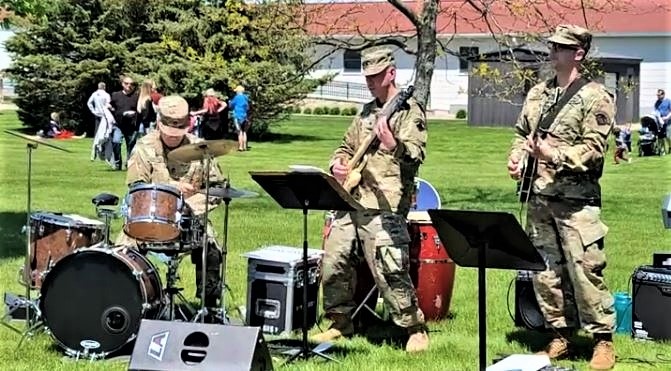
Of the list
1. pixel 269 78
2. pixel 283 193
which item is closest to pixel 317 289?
pixel 283 193

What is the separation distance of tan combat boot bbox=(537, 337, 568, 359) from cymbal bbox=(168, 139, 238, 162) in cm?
240

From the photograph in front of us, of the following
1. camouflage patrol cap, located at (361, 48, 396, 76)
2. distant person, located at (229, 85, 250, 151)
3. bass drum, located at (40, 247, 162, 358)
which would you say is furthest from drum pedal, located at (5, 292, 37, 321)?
distant person, located at (229, 85, 250, 151)

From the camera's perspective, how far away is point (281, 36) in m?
14.1

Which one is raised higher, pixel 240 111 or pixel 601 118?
pixel 240 111

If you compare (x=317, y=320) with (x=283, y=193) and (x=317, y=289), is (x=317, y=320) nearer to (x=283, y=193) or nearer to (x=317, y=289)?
(x=317, y=289)

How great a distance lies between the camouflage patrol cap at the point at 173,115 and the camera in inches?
289

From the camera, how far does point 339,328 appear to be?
294 inches

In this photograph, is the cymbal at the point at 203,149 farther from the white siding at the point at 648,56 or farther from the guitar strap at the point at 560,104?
the white siding at the point at 648,56

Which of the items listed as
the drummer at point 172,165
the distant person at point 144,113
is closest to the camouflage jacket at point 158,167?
the drummer at point 172,165

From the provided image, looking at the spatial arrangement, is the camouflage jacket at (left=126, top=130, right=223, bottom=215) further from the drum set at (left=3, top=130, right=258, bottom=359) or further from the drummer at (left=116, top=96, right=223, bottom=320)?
the drum set at (left=3, top=130, right=258, bottom=359)

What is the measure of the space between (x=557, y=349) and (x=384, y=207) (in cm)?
144

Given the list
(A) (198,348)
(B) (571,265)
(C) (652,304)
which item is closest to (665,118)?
(C) (652,304)

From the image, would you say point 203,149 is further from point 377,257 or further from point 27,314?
point 27,314

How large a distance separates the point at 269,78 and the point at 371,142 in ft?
62.9
